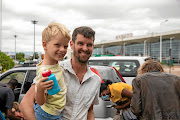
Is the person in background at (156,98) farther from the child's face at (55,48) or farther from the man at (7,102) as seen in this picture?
the man at (7,102)

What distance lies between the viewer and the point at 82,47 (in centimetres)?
159

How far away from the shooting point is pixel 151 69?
2986 millimetres

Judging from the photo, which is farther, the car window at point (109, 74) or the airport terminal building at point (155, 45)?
the airport terminal building at point (155, 45)

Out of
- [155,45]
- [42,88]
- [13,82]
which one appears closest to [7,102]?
[13,82]

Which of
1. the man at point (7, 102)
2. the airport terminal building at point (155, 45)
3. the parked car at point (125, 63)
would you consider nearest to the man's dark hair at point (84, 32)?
the man at point (7, 102)

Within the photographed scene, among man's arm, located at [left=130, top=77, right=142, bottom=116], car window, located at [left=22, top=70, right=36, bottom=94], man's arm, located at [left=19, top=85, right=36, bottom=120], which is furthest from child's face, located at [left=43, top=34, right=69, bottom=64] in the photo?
car window, located at [left=22, top=70, right=36, bottom=94]

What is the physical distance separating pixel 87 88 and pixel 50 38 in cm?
56

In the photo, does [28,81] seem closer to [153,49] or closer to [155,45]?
[153,49]

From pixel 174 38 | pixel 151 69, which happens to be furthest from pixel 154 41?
pixel 151 69

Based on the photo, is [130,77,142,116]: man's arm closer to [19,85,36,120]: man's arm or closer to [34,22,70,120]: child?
[34,22,70,120]: child

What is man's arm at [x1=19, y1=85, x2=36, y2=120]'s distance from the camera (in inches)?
53.6

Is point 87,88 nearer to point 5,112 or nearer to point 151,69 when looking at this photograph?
point 151,69

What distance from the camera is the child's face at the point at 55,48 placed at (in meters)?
1.35

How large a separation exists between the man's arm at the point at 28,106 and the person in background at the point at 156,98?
1.71 meters
